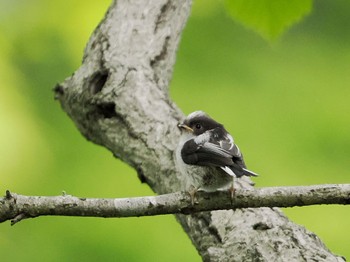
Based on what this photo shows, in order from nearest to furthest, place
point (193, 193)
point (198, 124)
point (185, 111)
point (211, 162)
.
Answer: point (193, 193), point (211, 162), point (198, 124), point (185, 111)

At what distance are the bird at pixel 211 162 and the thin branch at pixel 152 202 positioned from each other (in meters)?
0.09

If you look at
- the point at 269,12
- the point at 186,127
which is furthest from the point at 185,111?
the point at 269,12

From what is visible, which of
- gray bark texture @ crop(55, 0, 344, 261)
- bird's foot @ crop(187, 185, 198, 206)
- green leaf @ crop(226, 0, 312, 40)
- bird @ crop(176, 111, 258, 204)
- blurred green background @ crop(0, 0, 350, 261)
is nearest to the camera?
green leaf @ crop(226, 0, 312, 40)

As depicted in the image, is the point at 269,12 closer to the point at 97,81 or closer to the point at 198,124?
the point at 198,124

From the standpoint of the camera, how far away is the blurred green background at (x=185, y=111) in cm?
575

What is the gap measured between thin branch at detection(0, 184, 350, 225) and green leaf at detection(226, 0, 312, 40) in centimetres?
55

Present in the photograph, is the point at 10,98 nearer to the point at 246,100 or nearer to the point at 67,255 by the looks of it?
the point at 67,255

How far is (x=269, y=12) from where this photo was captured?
296 centimetres

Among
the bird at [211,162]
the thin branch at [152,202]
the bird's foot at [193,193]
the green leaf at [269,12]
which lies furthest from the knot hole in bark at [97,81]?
the green leaf at [269,12]

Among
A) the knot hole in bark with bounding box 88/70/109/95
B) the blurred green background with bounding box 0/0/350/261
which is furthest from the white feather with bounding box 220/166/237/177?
the blurred green background with bounding box 0/0/350/261

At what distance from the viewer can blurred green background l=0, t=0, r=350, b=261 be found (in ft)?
18.9

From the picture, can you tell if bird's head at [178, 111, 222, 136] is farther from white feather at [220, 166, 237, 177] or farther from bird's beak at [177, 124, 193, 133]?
white feather at [220, 166, 237, 177]

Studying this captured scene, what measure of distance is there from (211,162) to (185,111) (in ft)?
8.49

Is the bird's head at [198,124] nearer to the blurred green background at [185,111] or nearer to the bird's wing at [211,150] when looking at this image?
the bird's wing at [211,150]
